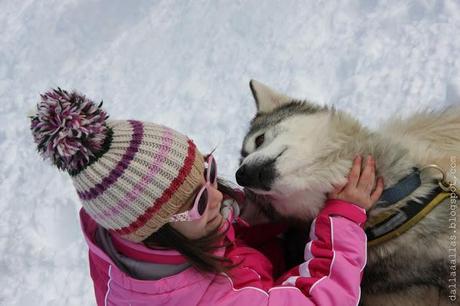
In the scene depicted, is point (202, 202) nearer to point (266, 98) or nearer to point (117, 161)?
point (117, 161)

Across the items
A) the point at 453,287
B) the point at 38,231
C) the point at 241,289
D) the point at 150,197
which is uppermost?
the point at 150,197

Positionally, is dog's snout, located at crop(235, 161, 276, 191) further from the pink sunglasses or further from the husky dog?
the pink sunglasses

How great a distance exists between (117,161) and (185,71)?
8.40ft

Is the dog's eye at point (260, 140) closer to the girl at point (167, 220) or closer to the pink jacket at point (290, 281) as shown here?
the girl at point (167, 220)

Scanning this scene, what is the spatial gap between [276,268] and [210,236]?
18.0 inches

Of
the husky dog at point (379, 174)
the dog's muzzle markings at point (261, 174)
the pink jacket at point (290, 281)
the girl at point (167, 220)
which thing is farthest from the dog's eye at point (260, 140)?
the pink jacket at point (290, 281)

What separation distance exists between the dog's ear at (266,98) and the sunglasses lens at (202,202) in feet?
2.64

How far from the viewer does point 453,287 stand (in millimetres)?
1701

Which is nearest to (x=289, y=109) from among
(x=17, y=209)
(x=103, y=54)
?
(x=17, y=209)

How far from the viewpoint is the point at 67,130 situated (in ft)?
4.70

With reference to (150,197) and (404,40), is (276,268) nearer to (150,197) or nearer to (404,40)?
(150,197)

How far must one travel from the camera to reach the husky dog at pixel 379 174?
68.1 inches

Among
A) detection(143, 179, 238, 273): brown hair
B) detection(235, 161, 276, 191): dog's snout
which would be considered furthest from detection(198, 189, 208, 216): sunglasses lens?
detection(235, 161, 276, 191): dog's snout

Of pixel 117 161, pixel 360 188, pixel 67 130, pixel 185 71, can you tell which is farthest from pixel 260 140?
pixel 185 71
